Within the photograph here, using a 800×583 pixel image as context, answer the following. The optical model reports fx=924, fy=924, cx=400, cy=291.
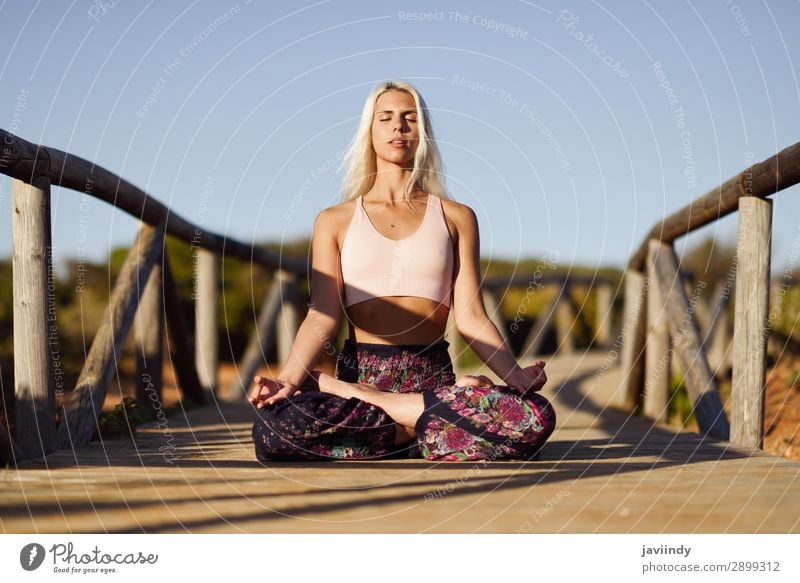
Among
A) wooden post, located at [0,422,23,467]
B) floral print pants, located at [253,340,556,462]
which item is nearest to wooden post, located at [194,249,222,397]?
floral print pants, located at [253,340,556,462]

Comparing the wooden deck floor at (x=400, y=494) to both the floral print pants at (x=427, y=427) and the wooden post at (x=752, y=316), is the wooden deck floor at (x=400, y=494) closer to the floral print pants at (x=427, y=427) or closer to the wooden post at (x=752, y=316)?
the floral print pants at (x=427, y=427)

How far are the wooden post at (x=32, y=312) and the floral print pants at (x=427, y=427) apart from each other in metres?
0.64

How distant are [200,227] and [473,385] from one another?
265cm

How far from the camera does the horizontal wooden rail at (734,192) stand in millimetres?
2945

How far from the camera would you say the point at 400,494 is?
2260mm

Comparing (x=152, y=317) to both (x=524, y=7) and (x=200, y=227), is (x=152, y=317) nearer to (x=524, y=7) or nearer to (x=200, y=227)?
(x=200, y=227)

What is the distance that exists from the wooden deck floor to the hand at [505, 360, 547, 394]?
0.23 metres

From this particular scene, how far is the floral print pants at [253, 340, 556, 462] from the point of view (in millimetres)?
2824

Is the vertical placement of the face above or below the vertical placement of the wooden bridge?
above

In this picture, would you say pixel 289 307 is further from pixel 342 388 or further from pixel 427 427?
pixel 427 427

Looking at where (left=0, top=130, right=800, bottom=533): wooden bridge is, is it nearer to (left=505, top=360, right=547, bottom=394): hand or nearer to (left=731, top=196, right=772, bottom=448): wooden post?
(left=731, top=196, right=772, bottom=448): wooden post
